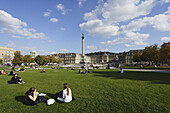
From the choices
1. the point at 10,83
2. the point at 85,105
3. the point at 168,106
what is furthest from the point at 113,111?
the point at 10,83

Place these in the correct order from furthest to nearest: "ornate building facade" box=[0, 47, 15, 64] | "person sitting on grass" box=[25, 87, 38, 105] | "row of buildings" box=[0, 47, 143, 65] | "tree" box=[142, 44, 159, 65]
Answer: "row of buildings" box=[0, 47, 143, 65] → "ornate building facade" box=[0, 47, 15, 64] → "tree" box=[142, 44, 159, 65] → "person sitting on grass" box=[25, 87, 38, 105]

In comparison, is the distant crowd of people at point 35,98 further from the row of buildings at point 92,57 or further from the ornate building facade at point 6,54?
the ornate building facade at point 6,54

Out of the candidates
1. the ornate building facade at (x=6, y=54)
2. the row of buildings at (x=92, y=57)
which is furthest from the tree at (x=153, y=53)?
the ornate building facade at (x=6, y=54)

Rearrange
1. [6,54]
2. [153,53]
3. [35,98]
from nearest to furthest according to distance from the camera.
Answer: [35,98], [153,53], [6,54]

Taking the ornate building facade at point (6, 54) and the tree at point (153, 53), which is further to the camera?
the ornate building facade at point (6, 54)

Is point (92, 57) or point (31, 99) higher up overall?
point (92, 57)

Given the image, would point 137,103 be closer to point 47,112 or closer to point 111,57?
point 47,112

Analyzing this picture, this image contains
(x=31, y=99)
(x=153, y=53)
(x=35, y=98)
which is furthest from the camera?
(x=153, y=53)

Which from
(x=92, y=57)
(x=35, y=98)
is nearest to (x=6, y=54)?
(x=92, y=57)

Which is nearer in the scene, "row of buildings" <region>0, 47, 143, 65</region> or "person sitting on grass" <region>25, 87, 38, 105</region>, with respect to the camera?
"person sitting on grass" <region>25, 87, 38, 105</region>

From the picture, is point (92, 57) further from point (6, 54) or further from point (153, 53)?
point (153, 53)

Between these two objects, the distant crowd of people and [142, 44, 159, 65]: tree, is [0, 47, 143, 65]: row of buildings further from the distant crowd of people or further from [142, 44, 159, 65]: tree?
the distant crowd of people

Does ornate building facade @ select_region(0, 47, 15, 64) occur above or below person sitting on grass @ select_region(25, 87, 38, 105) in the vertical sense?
above

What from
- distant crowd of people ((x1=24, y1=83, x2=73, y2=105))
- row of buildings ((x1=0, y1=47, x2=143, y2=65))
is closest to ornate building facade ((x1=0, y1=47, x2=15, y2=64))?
row of buildings ((x1=0, y1=47, x2=143, y2=65))
